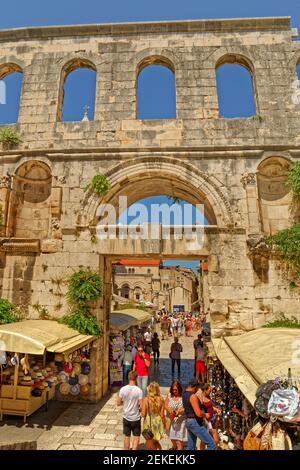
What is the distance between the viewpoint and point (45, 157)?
9375mm

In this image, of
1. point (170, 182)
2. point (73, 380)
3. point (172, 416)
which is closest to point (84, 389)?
point (73, 380)

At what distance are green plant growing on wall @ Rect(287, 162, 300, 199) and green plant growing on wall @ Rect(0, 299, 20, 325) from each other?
846cm

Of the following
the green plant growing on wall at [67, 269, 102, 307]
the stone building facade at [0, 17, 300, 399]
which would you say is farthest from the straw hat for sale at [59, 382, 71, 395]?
the green plant growing on wall at [67, 269, 102, 307]

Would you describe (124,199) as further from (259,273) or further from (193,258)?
(259,273)

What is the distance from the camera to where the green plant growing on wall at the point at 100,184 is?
8.81 meters

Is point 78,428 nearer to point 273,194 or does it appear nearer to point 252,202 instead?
point 252,202

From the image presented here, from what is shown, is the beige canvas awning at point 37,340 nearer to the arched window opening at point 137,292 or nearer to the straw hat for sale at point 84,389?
the straw hat for sale at point 84,389

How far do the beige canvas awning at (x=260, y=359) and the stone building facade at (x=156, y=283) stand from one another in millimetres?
40894

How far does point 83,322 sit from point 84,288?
87cm

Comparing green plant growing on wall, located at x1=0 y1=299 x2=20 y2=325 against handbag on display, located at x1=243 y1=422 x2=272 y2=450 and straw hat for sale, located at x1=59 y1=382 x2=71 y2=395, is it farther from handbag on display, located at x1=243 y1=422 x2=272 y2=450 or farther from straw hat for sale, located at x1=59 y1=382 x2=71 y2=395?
handbag on display, located at x1=243 y1=422 x2=272 y2=450

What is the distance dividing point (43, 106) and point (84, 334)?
23.9 ft

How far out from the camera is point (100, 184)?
8.82 meters

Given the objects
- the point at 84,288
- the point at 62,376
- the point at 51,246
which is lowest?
the point at 62,376
